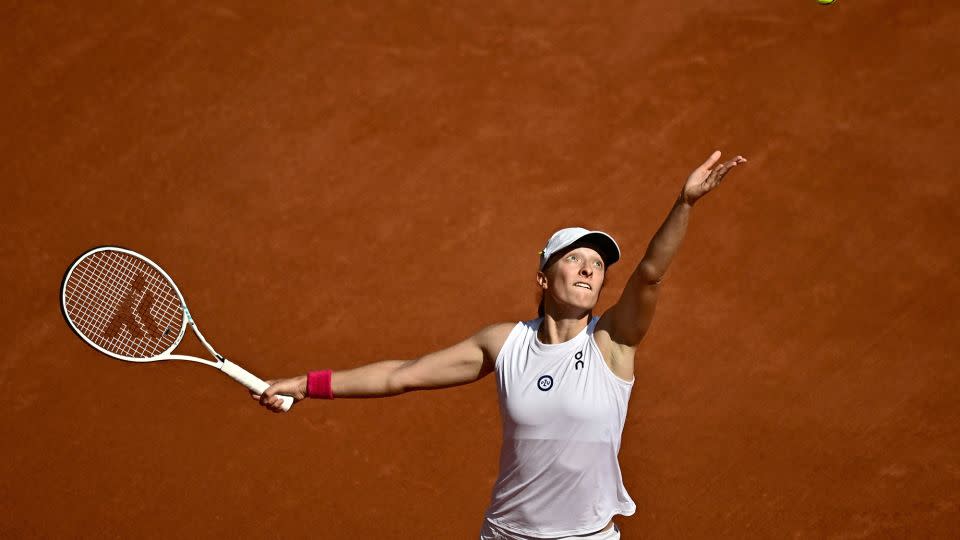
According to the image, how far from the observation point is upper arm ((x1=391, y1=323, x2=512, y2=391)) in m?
3.91

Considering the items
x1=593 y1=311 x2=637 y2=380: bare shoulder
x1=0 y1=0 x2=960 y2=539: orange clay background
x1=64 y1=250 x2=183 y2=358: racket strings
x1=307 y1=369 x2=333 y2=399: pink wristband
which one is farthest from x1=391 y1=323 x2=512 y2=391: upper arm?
x1=0 y1=0 x2=960 y2=539: orange clay background

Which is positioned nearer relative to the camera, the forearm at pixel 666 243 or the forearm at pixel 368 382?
the forearm at pixel 666 243

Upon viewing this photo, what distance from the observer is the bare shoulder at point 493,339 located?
388 cm

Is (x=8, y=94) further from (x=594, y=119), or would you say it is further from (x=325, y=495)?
(x=594, y=119)

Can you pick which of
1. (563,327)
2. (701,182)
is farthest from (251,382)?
(701,182)

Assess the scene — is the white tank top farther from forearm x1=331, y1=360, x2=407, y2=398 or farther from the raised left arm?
forearm x1=331, y1=360, x2=407, y2=398

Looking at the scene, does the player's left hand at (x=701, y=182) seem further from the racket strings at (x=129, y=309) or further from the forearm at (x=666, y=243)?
the racket strings at (x=129, y=309)

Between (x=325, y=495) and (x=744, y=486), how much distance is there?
2.66 m

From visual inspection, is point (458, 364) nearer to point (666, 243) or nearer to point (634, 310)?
point (634, 310)

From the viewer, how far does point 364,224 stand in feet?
24.0

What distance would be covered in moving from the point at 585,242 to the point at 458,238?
11.5 feet

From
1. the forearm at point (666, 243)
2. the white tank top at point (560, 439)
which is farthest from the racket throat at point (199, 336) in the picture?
the forearm at point (666, 243)

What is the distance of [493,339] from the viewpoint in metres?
3.90

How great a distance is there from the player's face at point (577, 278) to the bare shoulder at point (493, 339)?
0.22 metres
